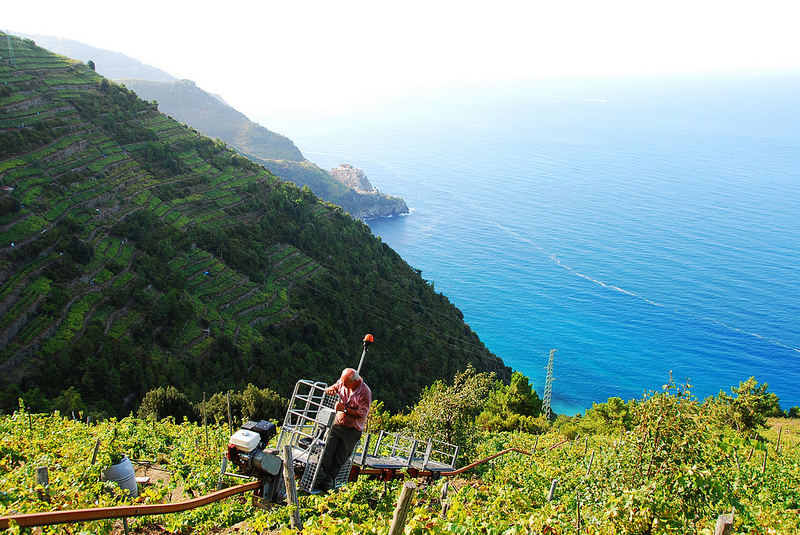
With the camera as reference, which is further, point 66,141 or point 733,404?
point 66,141

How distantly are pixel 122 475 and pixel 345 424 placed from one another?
5.67 m

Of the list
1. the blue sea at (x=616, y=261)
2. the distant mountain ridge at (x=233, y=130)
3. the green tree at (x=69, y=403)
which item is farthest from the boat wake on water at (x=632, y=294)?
the green tree at (x=69, y=403)

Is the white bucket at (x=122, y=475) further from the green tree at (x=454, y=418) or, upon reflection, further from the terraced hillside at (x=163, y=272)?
Result: the terraced hillside at (x=163, y=272)

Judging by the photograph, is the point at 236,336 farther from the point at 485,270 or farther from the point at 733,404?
the point at 485,270

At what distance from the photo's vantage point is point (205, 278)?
33562mm

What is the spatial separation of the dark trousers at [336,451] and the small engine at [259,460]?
0.93m

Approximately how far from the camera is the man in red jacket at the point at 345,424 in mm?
7133

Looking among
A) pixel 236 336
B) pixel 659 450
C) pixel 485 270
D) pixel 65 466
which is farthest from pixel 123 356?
pixel 485 270

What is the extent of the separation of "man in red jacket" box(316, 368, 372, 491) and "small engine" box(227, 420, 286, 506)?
98 centimetres

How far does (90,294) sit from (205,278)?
7.80 metres

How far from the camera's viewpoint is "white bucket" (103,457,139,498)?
9578 millimetres

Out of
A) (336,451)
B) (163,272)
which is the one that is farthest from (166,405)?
(336,451)

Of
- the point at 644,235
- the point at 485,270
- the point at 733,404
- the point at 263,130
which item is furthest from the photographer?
the point at 263,130

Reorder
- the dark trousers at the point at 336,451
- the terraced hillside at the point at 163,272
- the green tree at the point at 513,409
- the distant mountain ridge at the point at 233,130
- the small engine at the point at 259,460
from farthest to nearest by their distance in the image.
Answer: the distant mountain ridge at the point at 233,130, the green tree at the point at 513,409, the terraced hillside at the point at 163,272, the dark trousers at the point at 336,451, the small engine at the point at 259,460
